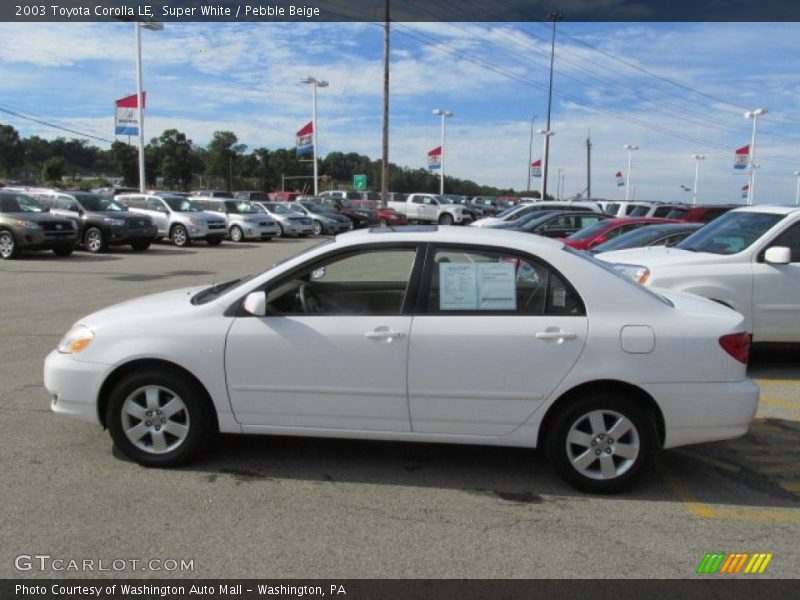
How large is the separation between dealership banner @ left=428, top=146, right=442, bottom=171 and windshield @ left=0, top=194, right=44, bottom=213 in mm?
37591

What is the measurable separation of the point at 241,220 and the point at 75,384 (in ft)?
75.2

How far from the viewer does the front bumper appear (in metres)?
A: 4.25

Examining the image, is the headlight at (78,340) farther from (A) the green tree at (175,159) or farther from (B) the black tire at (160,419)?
(A) the green tree at (175,159)

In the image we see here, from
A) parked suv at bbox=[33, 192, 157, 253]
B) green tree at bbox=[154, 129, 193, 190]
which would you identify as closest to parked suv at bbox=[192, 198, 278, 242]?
parked suv at bbox=[33, 192, 157, 253]

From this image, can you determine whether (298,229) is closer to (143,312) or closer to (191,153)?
(143,312)

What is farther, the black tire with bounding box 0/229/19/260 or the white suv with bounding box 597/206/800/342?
the black tire with bounding box 0/229/19/260

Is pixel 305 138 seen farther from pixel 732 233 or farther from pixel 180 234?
pixel 732 233

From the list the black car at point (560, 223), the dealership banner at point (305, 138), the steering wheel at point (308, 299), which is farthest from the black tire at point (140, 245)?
the dealership banner at point (305, 138)

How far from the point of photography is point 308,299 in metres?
4.60

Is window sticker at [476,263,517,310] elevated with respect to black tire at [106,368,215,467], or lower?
elevated

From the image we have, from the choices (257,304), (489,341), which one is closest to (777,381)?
(489,341)

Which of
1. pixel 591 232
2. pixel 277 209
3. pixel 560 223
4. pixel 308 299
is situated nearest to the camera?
pixel 308 299

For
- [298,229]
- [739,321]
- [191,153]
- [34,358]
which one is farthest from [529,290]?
[191,153]

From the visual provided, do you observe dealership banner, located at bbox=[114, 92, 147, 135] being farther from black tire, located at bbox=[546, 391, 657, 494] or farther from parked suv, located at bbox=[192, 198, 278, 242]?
black tire, located at bbox=[546, 391, 657, 494]
